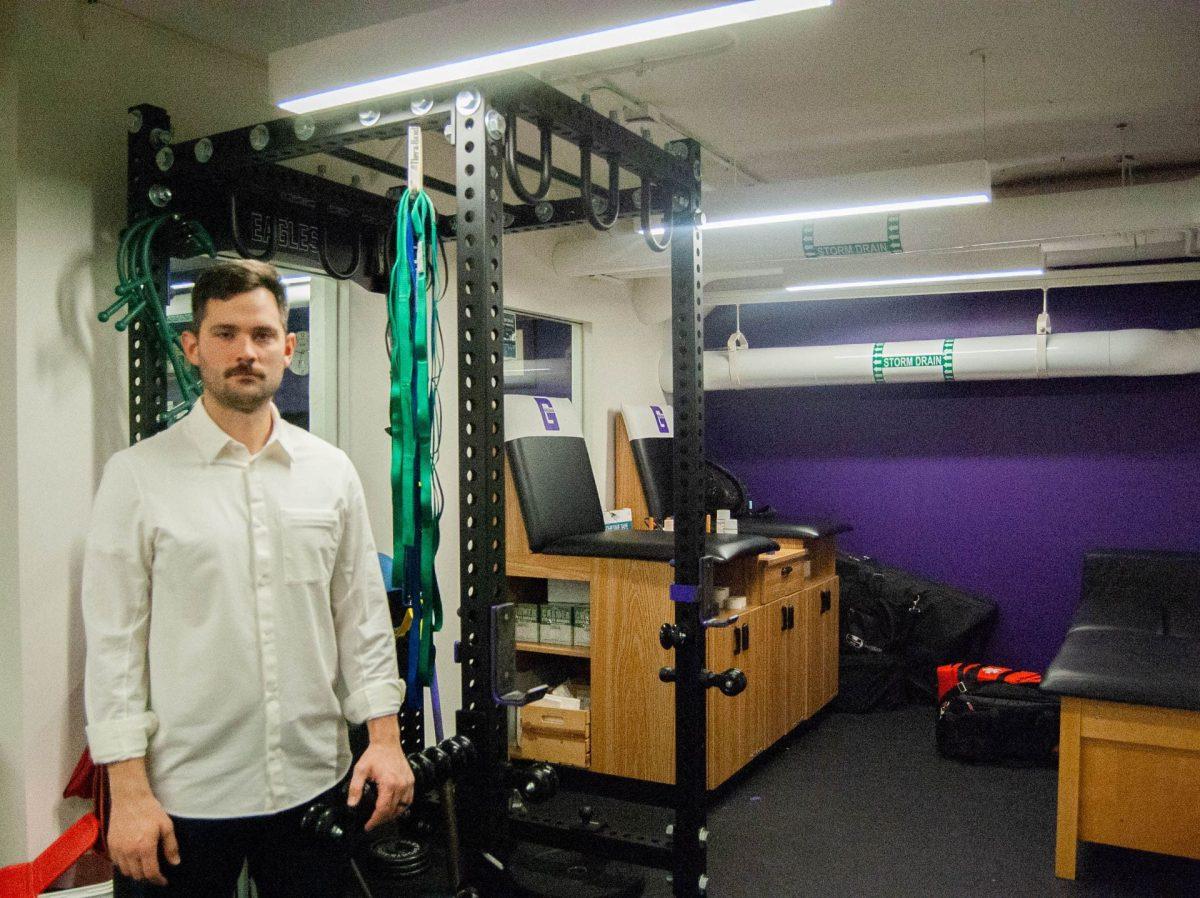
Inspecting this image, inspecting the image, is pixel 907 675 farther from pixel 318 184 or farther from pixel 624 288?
pixel 318 184

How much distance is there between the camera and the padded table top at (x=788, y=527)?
4.96 m

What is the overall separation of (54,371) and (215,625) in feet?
3.66

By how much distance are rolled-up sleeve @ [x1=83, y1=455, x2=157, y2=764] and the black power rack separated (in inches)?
21.9

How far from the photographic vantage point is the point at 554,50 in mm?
1889

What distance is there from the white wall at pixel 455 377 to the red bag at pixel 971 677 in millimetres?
1996

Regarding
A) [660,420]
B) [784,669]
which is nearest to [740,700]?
[784,669]

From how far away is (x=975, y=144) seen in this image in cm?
452

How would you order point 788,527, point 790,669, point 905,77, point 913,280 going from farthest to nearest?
point 913,280 < point 788,527 < point 790,669 < point 905,77

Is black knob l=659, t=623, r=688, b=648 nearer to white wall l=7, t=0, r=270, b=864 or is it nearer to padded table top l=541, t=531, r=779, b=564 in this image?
padded table top l=541, t=531, r=779, b=564

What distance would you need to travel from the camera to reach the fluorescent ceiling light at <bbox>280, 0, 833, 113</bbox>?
1.72 m

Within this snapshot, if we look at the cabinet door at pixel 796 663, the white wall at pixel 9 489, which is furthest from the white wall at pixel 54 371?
the cabinet door at pixel 796 663

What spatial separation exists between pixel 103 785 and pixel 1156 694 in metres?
3.09

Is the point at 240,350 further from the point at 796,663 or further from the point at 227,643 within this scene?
the point at 796,663

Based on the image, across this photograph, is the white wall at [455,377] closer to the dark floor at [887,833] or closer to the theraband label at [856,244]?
the dark floor at [887,833]
